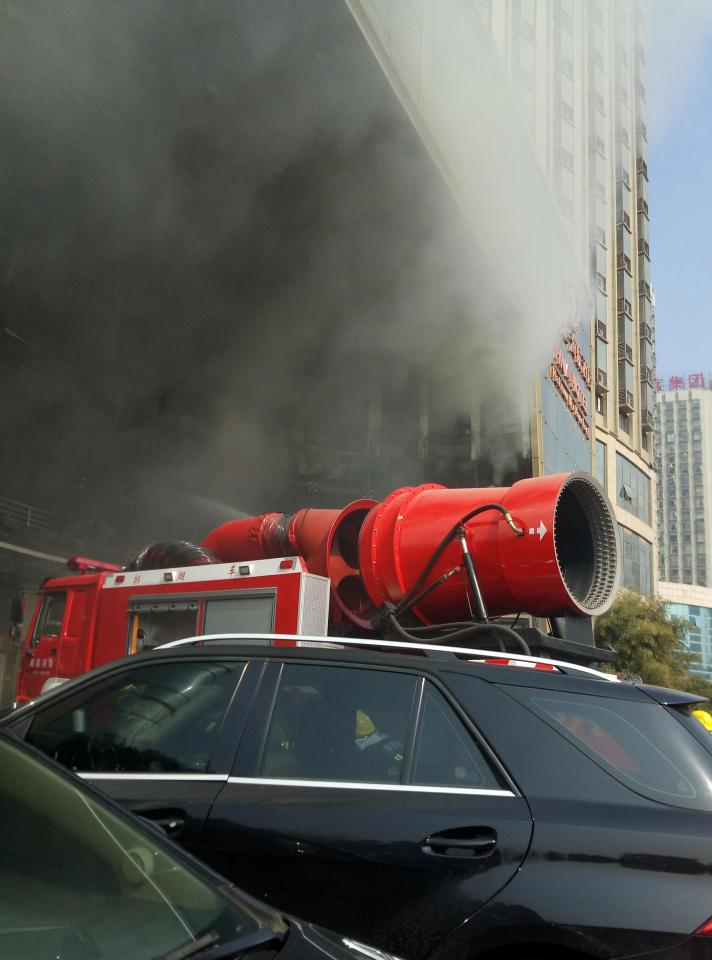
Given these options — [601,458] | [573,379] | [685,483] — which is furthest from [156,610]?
[685,483]

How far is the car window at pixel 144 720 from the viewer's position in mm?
2238

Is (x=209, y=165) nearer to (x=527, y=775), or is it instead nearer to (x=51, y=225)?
(x=51, y=225)

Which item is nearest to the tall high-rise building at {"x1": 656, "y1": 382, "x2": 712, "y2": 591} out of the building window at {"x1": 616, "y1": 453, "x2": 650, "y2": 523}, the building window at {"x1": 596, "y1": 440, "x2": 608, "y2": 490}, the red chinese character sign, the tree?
the building window at {"x1": 616, "y1": 453, "x2": 650, "y2": 523}

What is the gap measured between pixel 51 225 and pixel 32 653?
9.03 meters

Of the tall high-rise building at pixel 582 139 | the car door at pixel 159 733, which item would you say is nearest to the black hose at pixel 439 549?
the car door at pixel 159 733

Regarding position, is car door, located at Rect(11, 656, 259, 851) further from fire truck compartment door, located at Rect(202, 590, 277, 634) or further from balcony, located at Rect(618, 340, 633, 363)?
balcony, located at Rect(618, 340, 633, 363)

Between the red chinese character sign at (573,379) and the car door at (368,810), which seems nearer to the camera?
the car door at (368,810)

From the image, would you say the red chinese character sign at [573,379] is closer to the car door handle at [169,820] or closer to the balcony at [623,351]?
the balcony at [623,351]

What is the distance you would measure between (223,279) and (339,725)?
47.0 feet

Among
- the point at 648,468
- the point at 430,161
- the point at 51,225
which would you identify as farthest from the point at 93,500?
the point at 648,468

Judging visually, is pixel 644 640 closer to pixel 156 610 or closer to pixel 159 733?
pixel 156 610

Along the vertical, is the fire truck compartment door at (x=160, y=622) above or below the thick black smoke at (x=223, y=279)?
below

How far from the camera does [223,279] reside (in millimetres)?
15477

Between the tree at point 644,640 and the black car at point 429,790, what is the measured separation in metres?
20.2
